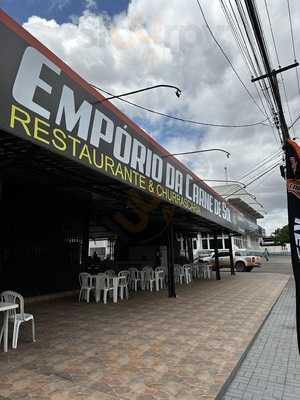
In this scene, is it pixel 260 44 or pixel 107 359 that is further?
pixel 260 44

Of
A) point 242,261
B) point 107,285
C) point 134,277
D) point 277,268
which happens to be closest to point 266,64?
point 107,285

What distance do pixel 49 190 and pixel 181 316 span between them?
5569mm

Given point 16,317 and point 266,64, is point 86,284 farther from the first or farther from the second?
point 266,64

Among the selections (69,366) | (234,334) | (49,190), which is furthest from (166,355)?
→ (49,190)

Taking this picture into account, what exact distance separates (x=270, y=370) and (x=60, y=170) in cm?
516

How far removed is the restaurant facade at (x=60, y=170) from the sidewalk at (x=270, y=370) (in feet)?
11.7

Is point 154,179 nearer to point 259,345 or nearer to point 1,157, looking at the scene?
point 1,157

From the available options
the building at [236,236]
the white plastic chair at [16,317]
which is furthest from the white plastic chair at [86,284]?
the building at [236,236]

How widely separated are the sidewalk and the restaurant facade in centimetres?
356

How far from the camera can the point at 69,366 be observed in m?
4.09

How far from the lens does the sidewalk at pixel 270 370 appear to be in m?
3.56

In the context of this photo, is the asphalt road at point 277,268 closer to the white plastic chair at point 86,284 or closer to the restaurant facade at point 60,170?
the restaurant facade at point 60,170

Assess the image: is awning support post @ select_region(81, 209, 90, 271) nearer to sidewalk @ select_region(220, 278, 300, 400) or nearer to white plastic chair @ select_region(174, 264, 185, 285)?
white plastic chair @ select_region(174, 264, 185, 285)

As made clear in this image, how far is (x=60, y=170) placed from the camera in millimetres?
6535
